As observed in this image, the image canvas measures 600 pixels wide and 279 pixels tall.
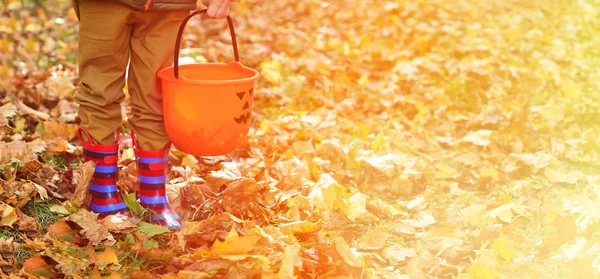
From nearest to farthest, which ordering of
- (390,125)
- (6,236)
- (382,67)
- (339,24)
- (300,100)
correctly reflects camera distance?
(6,236), (390,125), (300,100), (382,67), (339,24)

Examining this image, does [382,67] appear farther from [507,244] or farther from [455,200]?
[507,244]

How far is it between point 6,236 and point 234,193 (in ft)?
2.69

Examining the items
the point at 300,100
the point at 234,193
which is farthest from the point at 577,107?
the point at 234,193

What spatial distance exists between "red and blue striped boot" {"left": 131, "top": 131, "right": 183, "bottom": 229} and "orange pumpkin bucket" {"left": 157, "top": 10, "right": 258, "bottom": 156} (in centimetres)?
12

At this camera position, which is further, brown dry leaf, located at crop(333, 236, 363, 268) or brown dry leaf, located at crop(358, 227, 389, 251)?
brown dry leaf, located at crop(358, 227, 389, 251)

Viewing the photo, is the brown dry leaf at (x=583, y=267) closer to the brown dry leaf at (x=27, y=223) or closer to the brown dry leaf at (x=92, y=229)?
the brown dry leaf at (x=92, y=229)

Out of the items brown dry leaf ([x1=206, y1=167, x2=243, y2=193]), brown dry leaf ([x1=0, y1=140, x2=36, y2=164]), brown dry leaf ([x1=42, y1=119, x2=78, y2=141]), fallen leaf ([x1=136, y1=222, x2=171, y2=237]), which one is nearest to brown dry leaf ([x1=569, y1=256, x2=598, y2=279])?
brown dry leaf ([x1=206, y1=167, x2=243, y2=193])

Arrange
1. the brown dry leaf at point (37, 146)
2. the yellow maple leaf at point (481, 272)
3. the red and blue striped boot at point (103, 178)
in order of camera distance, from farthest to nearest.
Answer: the brown dry leaf at point (37, 146) < the red and blue striped boot at point (103, 178) < the yellow maple leaf at point (481, 272)

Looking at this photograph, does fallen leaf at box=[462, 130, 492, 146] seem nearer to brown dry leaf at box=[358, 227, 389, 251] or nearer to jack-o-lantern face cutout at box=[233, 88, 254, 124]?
brown dry leaf at box=[358, 227, 389, 251]

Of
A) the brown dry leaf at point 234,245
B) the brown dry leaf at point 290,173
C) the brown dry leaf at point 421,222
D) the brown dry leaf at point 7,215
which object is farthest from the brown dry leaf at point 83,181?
the brown dry leaf at point 421,222

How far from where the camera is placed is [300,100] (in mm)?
3754

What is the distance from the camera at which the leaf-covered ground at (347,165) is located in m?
2.11

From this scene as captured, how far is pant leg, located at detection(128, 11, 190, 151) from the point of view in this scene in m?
2.23

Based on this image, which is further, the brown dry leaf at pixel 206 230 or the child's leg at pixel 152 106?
the child's leg at pixel 152 106
